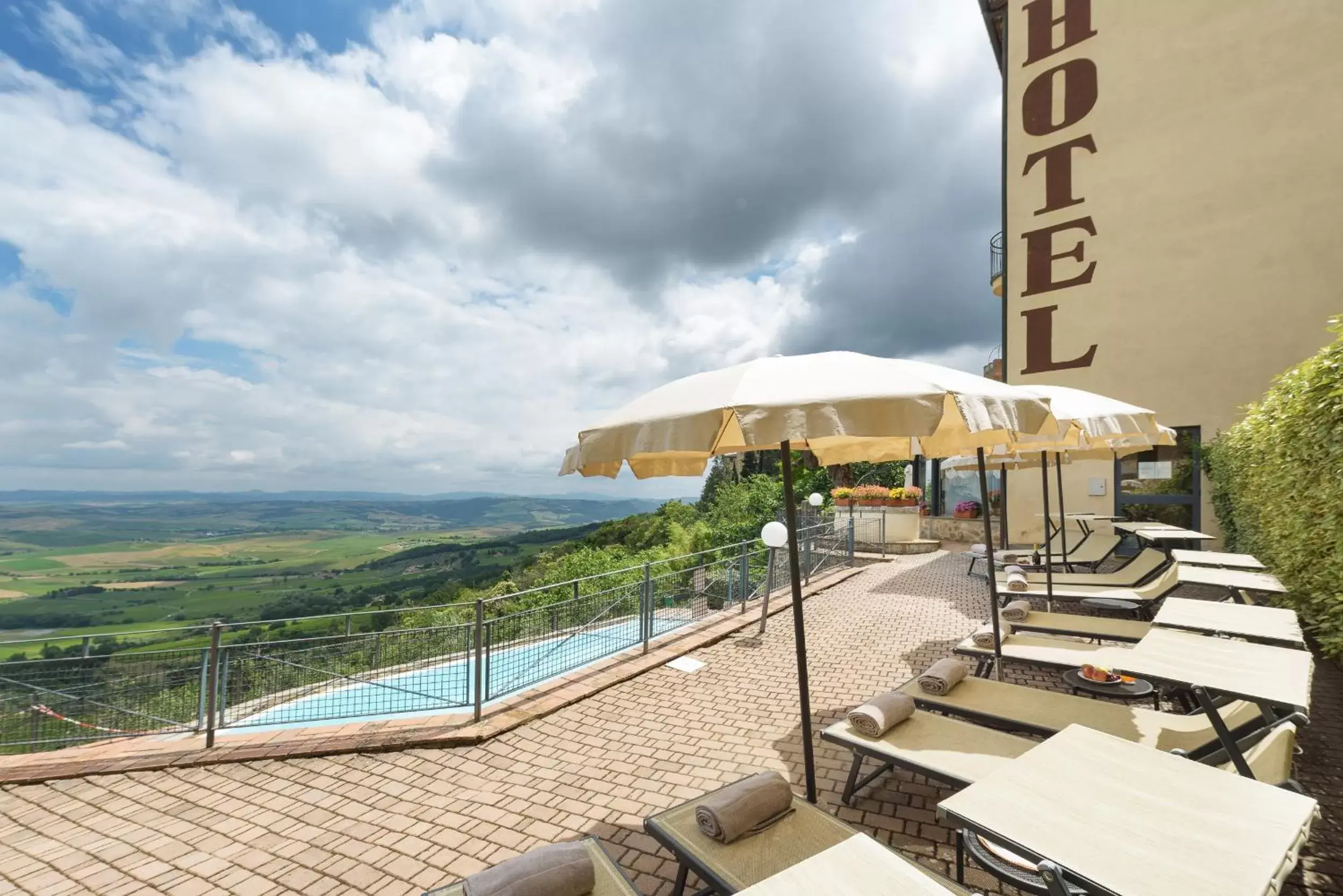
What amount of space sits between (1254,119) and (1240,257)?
10.3 ft

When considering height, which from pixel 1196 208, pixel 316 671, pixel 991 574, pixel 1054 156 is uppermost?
pixel 1054 156

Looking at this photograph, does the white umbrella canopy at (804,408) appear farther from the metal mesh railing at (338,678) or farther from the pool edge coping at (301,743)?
the metal mesh railing at (338,678)

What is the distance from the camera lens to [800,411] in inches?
101

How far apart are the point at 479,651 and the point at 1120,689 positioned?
556cm

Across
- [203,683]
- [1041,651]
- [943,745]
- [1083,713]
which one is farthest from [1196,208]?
[203,683]

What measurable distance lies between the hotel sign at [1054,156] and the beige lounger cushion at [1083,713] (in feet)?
45.1

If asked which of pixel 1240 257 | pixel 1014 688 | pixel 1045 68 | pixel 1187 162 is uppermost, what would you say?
pixel 1045 68

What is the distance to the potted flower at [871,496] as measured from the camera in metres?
17.0

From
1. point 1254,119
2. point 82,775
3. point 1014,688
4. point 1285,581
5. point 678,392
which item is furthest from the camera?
point 1254,119

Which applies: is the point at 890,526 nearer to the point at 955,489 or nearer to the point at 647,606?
the point at 955,489

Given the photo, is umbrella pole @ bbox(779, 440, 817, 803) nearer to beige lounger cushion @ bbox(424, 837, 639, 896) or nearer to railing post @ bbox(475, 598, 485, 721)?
beige lounger cushion @ bbox(424, 837, 639, 896)

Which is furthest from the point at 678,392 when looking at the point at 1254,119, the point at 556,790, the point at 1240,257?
the point at 1254,119

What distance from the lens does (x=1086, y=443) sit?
654 centimetres

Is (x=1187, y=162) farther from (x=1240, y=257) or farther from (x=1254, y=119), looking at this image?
(x=1240, y=257)
